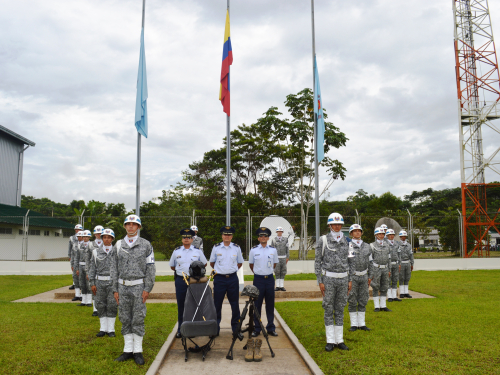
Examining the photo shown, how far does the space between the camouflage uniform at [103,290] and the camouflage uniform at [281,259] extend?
6384 millimetres

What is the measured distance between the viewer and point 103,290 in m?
7.61

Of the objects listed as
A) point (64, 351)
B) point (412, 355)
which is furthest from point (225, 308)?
point (412, 355)

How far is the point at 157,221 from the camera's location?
60.7 ft

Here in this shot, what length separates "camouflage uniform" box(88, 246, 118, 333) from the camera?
7383 mm

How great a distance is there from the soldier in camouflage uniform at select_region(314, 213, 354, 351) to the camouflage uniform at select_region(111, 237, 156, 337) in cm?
280

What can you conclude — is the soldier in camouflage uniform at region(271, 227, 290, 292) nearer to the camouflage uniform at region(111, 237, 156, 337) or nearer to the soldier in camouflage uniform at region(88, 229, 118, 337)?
the soldier in camouflage uniform at region(88, 229, 118, 337)

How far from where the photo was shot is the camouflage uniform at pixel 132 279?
228 inches

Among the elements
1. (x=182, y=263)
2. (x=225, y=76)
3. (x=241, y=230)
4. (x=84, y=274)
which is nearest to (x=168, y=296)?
(x=84, y=274)

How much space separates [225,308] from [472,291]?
836 centimetres

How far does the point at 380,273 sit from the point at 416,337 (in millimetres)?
2945

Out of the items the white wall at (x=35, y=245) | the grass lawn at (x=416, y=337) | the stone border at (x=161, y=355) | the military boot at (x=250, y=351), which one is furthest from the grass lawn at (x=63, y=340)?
the white wall at (x=35, y=245)

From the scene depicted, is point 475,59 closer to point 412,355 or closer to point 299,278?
point 299,278

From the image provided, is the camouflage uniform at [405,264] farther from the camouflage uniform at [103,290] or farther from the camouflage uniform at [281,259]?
the camouflage uniform at [103,290]

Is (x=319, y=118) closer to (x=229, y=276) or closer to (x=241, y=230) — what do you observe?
(x=241, y=230)
